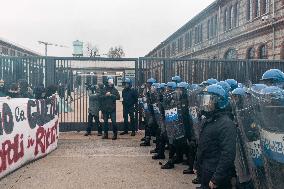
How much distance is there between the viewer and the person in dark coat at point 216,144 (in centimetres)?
446

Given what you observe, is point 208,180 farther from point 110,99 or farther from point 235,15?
point 235,15

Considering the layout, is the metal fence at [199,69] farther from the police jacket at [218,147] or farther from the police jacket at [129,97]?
the police jacket at [218,147]

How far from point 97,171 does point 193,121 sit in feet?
7.40

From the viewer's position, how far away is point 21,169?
27.2ft

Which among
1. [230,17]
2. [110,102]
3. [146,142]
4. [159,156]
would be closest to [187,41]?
[230,17]

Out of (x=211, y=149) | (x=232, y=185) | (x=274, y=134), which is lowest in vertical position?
(x=232, y=185)

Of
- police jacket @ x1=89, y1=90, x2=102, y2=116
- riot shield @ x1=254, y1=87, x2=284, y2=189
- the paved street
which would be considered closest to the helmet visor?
riot shield @ x1=254, y1=87, x2=284, y2=189

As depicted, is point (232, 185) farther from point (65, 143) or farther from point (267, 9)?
point (267, 9)

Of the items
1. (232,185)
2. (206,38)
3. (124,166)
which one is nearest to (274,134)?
(232,185)

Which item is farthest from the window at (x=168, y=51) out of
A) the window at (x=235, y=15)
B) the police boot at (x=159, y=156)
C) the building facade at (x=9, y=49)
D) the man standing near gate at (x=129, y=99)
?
the police boot at (x=159, y=156)

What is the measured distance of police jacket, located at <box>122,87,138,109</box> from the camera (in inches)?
524

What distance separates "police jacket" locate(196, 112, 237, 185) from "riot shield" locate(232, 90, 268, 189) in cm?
12

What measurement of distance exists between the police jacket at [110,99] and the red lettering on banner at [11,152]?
470 centimetres

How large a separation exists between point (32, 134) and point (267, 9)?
19213mm
